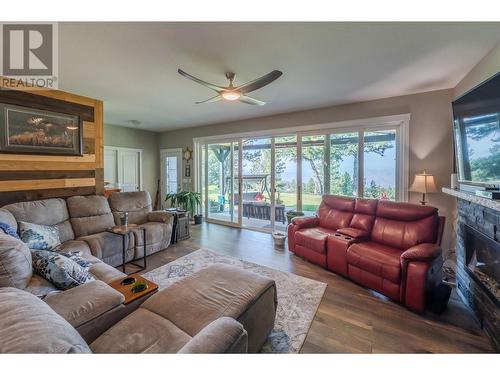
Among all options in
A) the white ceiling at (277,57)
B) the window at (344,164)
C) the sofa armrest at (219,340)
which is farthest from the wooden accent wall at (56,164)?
the window at (344,164)

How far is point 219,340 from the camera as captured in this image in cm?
95

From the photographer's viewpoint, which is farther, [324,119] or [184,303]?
[324,119]

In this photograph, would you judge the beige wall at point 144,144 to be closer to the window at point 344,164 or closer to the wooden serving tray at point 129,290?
the wooden serving tray at point 129,290

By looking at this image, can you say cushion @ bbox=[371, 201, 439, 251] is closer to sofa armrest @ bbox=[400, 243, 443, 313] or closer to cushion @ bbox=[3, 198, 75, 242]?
sofa armrest @ bbox=[400, 243, 443, 313]

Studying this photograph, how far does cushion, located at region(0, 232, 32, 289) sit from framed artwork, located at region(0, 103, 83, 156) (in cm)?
219

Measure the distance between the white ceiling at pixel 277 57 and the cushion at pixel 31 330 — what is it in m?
2.05

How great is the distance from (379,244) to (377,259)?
1.72 feet

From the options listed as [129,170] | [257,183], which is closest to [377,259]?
[257,183]

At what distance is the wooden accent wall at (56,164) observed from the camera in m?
2.93

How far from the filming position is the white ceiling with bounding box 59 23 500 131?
188 cm

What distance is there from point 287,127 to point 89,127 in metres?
3.66
